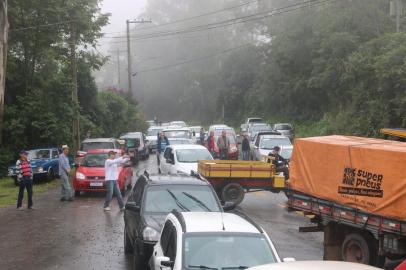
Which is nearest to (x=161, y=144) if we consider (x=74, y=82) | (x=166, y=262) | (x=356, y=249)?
(x=74, y=82)

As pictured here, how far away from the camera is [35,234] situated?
1514cm

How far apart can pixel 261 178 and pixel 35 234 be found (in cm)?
675

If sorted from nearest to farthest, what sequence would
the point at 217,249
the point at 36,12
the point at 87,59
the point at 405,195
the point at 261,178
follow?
the point at 217,249, the point at 405,195, the point at 261,178, the point at 36,12, the point at 87,59

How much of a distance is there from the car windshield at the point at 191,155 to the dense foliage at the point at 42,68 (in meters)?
11.6

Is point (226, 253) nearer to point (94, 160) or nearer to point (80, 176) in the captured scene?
point (80, 176)

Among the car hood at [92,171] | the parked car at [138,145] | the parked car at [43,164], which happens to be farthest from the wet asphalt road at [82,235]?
the parked car at [138,145]

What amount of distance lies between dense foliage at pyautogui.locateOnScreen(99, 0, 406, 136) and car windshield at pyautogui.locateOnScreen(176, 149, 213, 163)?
1004cm

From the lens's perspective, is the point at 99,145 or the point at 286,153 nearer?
the point at 286,153

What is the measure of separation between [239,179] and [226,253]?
36.7 feet

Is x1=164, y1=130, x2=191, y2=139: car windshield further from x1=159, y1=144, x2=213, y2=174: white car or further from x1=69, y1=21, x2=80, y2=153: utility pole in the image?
x1=159, y1=144, x2=213, y2=174: white car

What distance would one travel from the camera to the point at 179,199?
11469mm

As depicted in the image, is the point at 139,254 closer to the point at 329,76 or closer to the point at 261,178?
the point at 261,178

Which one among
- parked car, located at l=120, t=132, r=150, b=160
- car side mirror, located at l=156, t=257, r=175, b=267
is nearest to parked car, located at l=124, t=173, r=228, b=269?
car side mirror, located at l=156, t=257, r=175, b=267

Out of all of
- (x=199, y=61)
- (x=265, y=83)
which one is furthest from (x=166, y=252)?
(x=199, y=61)
